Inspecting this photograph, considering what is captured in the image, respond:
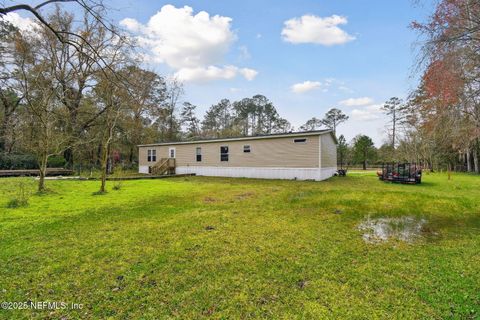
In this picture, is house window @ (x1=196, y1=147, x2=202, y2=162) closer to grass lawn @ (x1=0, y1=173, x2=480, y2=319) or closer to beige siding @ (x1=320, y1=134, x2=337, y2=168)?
beige siding @ (x1=320, y1=134, x2=337, y2=168)

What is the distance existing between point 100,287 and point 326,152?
14926mm

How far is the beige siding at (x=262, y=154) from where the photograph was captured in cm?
1400

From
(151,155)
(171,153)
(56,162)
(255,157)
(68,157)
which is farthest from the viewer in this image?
(68,157)

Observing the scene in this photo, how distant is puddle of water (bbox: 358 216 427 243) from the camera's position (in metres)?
4.23

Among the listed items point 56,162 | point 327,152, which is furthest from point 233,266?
point 56,162

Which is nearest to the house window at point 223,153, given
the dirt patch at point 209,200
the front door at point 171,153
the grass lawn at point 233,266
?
the front door at point 171,153

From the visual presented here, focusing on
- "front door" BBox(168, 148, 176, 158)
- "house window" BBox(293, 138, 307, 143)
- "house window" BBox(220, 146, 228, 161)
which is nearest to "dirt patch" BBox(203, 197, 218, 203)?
"house window" BBox(293, 138, 307, 143)

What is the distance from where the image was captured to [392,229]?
15.8 feet

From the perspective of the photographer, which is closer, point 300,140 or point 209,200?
point 209,200

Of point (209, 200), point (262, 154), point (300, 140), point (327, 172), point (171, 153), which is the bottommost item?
point (209, 200)

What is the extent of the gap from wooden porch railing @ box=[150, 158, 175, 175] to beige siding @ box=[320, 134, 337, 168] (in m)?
12.4

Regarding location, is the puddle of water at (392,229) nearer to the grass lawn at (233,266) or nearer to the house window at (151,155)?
the grass lawn at (233,266)

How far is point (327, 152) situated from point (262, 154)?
174 inches

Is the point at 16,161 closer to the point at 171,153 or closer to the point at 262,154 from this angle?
the point at 171,153
